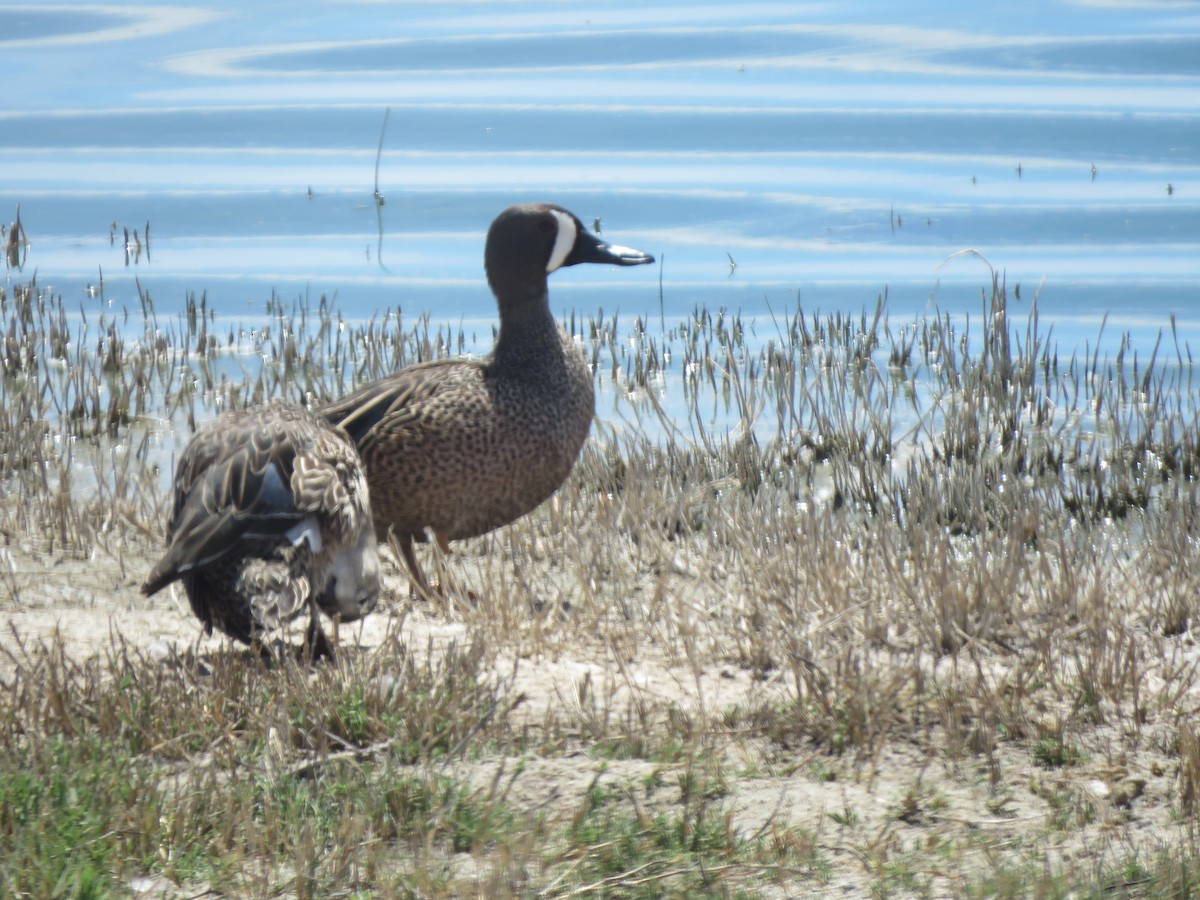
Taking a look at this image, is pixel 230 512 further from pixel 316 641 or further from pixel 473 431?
pixel 473 431

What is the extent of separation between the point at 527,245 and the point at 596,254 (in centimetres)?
26

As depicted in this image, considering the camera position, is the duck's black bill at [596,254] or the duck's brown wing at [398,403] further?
the duck's black bill at [596,254]

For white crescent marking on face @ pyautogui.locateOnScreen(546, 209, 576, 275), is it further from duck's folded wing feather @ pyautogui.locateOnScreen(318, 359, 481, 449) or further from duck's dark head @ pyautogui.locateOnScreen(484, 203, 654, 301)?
duck's folded wing feather @ pyautogui.locateOnScreen(318, 359, 481, 449)

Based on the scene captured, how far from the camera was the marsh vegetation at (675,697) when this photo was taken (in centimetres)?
303

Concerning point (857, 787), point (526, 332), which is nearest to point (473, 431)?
point (526, 332)

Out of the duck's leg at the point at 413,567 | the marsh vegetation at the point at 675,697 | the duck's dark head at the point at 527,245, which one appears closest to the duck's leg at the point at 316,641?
the marsh vegetation at the point at 675,697

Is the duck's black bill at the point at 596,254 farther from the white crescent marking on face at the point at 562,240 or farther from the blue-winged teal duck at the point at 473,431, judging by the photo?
the blue-winged teal duck at the point at 473,431

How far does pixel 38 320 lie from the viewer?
9.85 m

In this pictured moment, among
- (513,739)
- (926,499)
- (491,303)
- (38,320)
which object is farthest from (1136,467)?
(38,320)

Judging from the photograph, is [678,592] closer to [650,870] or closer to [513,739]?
[513,739]

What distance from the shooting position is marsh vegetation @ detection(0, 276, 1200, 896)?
9.94ft

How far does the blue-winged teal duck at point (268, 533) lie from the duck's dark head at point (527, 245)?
136 cm

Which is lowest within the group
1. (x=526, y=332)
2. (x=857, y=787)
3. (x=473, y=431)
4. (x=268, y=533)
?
(x=857, y=787)

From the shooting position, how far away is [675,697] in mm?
4031
